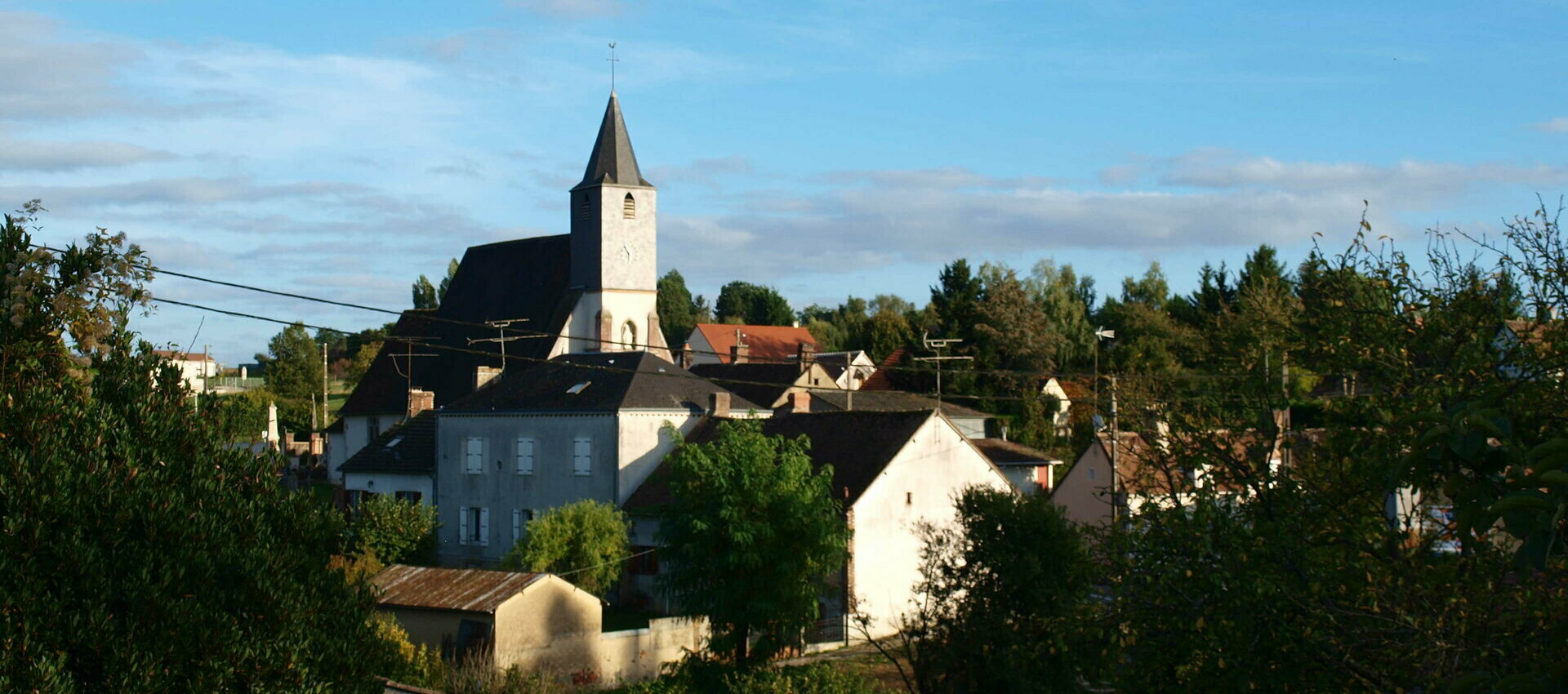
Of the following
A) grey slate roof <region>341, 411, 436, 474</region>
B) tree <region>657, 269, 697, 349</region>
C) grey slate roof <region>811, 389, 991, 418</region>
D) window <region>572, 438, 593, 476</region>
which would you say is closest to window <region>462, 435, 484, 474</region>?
grey slate roof <region>341, 411, 436, 474</region>

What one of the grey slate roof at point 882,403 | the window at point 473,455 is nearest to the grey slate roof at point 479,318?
the grey slate roof at point 882,403

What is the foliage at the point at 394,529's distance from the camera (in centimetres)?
3644

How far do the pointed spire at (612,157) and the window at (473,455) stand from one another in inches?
693

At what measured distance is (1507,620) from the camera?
26.9 ft

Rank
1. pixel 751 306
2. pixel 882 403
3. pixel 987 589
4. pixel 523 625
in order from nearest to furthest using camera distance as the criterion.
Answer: pixel 987 589 → pixel 523 625 → pixel 882 403 → pixel 751 306

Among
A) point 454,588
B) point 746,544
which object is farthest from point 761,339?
point 746,544

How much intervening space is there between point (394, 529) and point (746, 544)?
637 inches

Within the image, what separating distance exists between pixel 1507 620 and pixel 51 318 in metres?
9.62

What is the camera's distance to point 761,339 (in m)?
85.5

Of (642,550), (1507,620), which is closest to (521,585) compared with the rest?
(642,550)

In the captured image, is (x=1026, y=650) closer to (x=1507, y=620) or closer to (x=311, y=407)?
(x=1507, y=620)

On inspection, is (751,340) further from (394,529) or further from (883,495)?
(883,495)

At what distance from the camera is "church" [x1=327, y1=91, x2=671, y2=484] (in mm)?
53844

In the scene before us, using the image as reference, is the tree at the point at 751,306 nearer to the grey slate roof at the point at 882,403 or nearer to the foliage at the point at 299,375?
the foliage at the point at 299,375
